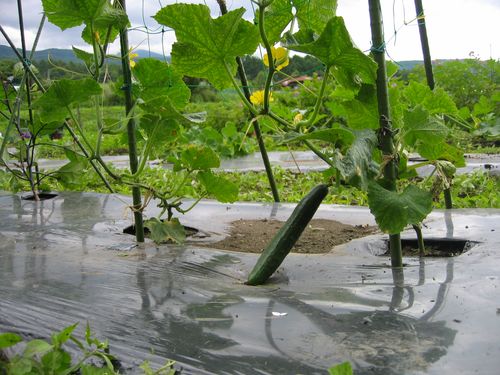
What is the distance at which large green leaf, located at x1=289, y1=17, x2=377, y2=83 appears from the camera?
1242mm

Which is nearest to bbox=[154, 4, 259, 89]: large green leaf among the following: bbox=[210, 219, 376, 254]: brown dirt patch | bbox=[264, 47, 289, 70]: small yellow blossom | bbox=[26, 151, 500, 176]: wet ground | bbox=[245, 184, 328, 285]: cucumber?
bbox=[264, 47, 289, 70]: small yellow blossom

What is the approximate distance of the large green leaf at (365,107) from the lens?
4.72ft

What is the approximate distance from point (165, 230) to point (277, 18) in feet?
2.28

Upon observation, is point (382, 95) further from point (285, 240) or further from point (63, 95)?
point (63, 95)

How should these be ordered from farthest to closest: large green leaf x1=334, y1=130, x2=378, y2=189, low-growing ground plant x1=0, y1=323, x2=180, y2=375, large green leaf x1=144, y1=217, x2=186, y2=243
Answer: large green leaf x1=144, y1=217, x2=186, y2=243 → large green leaf x1=334, y1=130, x2=378, y2=189 → low-growing ground plant x1=0, y1=323, x2=180, y2=375

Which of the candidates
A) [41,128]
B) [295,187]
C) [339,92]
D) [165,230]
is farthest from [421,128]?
[295,187]

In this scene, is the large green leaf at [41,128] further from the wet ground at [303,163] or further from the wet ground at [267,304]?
the wet ground at [303,163]

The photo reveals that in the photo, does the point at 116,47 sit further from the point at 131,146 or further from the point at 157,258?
the point at 157,258

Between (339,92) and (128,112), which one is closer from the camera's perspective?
(339,92)

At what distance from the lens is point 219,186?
193 cm

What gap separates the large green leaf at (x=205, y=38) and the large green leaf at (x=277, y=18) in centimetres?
12

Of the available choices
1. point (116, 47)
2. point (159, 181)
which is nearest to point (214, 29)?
point (116, 47)

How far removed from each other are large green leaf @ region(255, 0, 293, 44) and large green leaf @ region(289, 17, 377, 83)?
235 mm

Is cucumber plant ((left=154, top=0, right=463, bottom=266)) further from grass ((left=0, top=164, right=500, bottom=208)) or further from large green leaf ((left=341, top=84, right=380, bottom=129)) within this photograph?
grass ((left=0, top=164, right=500, bottom=208))
